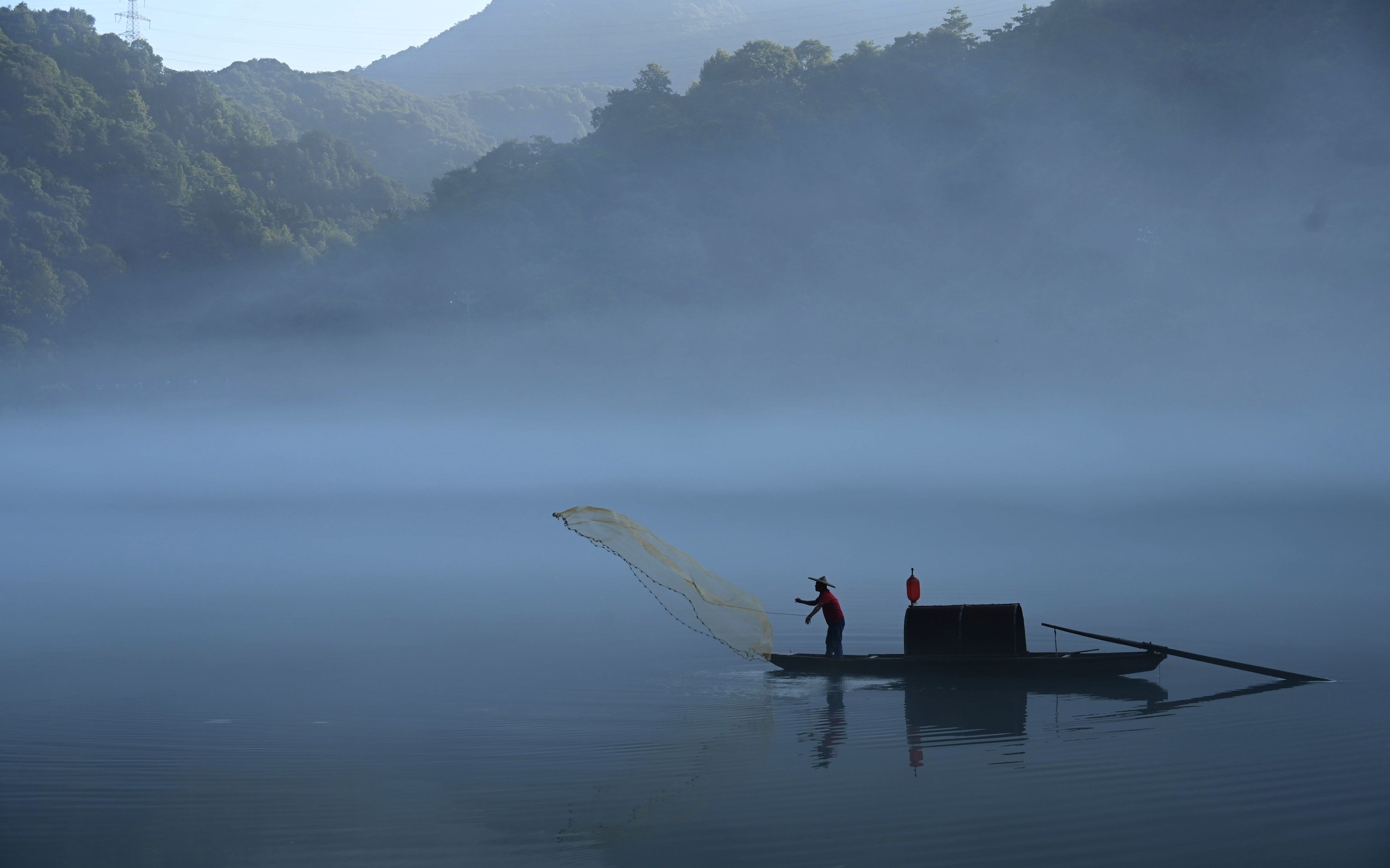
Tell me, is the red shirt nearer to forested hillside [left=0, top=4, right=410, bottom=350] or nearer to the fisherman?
the fisherman

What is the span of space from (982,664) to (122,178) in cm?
10960

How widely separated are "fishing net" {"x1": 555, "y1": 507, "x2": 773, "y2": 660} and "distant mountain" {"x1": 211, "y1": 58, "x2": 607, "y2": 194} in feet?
436

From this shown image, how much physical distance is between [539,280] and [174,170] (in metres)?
37.0

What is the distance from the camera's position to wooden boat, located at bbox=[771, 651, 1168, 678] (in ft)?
64.6

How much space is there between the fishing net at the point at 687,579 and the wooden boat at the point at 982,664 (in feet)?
2.76

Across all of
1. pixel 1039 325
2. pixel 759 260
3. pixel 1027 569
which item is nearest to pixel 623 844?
pixel 1027 569

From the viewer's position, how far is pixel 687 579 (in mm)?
19125

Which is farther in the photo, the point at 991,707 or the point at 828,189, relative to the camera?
the point at 828,189

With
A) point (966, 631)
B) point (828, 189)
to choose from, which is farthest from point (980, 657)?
point (828, 189)

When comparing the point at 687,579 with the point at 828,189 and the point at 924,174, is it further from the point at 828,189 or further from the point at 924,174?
the point at 828,189

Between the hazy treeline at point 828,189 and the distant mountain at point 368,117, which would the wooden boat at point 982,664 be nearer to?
the hazy treeline at point 828,189

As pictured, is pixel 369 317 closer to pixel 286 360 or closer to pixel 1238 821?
pixel 286 360

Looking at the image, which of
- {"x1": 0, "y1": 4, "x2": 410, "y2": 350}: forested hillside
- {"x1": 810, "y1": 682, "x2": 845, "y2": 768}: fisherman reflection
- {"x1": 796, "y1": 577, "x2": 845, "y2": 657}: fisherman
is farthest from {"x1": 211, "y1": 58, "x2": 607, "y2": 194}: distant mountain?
{"x1": 810, "y1": 682, "x2": 845, "y2": 768}: fisherman reflection

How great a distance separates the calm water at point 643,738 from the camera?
11531 mm
